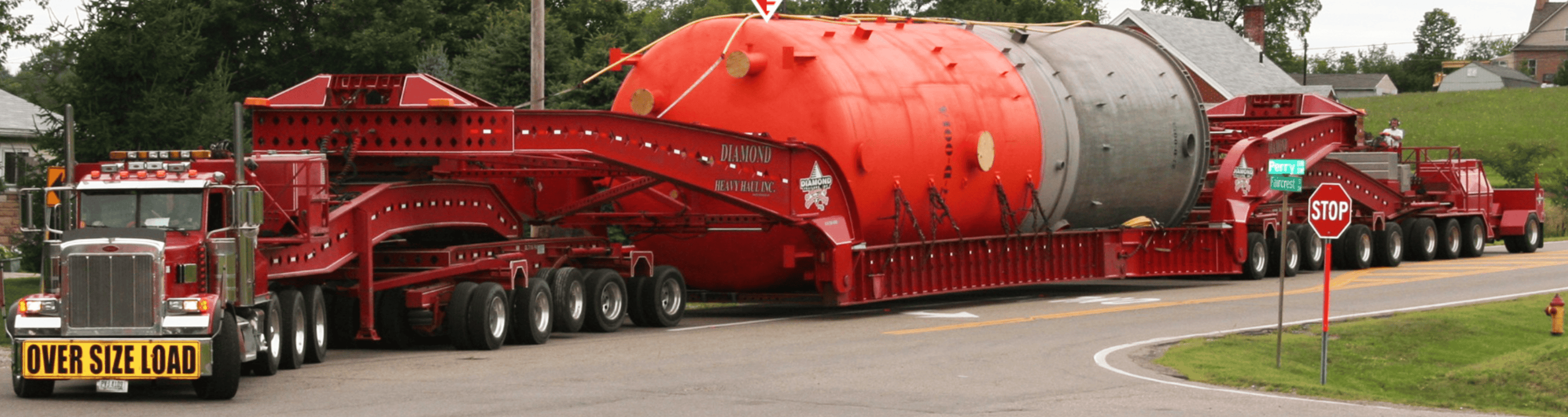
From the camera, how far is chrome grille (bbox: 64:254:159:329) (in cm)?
1479

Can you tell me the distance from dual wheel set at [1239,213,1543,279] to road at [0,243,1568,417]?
23.1 feet

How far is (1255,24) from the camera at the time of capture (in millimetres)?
92000

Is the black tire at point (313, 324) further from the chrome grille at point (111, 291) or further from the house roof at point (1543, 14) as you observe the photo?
the house roof at point (1543, 14)

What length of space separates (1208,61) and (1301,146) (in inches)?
1815

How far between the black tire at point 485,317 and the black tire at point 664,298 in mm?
3371

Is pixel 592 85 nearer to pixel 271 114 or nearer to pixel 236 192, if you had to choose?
pixel 271 114

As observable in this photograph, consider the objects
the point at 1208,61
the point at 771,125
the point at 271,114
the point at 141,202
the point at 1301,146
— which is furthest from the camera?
the point at 1208,61

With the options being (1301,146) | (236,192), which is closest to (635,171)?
(236,192)

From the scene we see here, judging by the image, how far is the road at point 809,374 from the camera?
1442 cm

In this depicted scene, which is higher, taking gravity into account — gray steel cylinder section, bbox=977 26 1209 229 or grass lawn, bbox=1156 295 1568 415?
gray steel cylinder section, bbox=977 26 1209 229

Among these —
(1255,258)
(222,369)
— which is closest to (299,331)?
(222,369)

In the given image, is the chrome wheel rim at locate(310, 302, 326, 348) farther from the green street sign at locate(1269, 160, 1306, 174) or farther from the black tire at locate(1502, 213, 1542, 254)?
the black tire at locate(1502, 213, 1542, 254)

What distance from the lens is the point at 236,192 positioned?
15.7 m

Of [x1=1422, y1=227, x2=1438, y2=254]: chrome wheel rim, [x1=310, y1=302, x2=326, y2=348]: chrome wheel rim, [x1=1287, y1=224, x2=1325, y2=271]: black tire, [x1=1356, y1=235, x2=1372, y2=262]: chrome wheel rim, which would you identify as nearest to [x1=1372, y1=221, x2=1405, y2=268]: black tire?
[x1=1356, y1=235, x2=1372, y2=262]: chrome wheel rim
